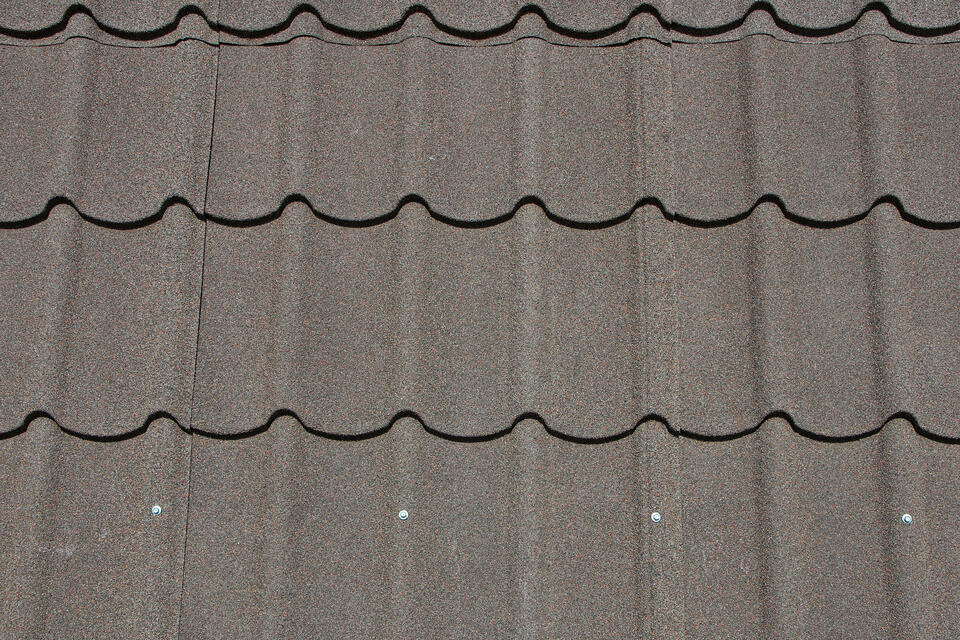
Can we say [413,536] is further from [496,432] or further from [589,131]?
[589,131]

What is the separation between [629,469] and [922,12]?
1.16 m

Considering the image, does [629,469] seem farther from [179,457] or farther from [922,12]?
[922,12]

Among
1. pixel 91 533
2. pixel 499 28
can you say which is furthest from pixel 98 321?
pixel 499 28

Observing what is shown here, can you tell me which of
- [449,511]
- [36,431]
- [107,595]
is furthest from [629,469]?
[36,431]

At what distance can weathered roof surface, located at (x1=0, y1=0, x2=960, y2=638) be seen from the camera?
1815mm

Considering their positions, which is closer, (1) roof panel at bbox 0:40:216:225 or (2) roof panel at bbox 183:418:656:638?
(2) roof panel at bbox 183:418:656:638

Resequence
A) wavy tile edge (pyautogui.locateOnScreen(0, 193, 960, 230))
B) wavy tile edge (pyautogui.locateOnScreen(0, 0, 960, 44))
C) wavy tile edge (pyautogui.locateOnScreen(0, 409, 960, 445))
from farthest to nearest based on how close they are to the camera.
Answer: wavy tile edge (pyautogui.locateOnScreen(0, 0, 960, 44)) < wavy tile edge (pyautogui.locateOnScreen(0, 193, 960, 230)) < wavy tile edge (pyautogui.locateOnScreen(0, 409, 960, 445))

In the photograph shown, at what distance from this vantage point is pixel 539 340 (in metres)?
1.98

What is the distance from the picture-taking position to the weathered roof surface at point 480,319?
1.82 meters

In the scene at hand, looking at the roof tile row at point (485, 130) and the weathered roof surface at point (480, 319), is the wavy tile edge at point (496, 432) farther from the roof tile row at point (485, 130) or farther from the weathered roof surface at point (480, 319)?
the roof tile row at point (485, 130)

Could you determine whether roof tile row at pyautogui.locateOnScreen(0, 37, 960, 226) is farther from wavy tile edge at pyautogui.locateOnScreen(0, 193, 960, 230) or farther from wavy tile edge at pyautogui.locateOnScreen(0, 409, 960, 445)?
wavy tile edge at pyautogui.locateOnScreen(0, 409, 960, 445)

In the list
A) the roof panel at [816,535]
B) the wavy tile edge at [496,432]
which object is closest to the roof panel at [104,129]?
Result: the wavy tile edge at [496,432]

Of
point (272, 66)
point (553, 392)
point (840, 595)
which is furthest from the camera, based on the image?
point (272, 66)

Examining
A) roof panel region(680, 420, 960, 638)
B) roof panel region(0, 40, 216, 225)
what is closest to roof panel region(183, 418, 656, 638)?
roof panel region(680, 420, 960, 638)
